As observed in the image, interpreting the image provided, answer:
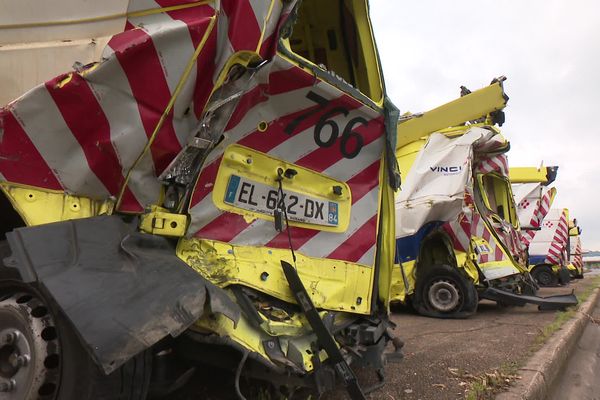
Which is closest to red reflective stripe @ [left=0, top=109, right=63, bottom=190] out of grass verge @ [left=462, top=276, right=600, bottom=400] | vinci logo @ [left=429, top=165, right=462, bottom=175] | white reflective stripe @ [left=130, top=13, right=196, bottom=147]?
white reflective stripe @ [left=130, top=13, right=196, bottom=147]

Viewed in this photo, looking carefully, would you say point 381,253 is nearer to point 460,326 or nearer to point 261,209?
point 261,209

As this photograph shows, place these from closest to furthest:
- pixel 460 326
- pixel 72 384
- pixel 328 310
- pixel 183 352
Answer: pixel 72 384
pixel 183 352
pixel 328 310
pixel 460 326

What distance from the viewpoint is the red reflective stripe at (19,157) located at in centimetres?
162

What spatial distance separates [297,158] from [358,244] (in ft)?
2.33

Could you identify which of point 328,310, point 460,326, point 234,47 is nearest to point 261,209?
point 328,310

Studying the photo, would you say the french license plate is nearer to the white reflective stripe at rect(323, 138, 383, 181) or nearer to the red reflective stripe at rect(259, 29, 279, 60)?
the white reflective stripe at rect(323, 138, 383, 181)

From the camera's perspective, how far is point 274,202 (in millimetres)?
2512

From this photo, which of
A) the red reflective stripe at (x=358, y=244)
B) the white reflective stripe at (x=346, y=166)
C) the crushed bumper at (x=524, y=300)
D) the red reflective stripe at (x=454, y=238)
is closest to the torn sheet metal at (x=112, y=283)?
the white reflective stripe at (x=346, y=166)

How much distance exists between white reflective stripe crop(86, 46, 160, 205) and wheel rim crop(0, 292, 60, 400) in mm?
575

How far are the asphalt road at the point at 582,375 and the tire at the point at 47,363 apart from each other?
303cm

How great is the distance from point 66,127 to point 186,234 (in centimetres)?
66

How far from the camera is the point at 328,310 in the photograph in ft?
8.59

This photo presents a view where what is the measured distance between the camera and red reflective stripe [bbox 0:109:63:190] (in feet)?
5.31

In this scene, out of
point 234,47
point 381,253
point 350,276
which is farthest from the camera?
point 381,253
